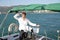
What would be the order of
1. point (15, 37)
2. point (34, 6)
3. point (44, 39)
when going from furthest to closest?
point (44, 39), point (15, 37), point (34, 6)

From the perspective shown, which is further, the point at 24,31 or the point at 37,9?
the point at 24,31

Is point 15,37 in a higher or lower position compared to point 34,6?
lower

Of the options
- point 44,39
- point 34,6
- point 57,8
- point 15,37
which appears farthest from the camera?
point 44,39

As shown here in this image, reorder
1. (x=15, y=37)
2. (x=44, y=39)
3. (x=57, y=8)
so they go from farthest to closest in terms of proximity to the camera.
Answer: (x=44, y=39) → (x=15, y=37) → (x=57, y=8)

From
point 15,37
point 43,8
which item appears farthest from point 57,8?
point 15,37

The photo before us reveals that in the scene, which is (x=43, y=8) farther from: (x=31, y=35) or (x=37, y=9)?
(x=31, y=35)

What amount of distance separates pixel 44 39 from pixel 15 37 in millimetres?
1462

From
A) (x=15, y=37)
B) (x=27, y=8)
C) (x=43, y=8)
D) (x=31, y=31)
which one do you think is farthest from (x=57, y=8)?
(x=15, y=37)

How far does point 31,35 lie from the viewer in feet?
34.4

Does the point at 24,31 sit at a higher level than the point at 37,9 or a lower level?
lower

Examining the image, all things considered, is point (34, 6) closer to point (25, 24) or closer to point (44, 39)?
point (25, 24)

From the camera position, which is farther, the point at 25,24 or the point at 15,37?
the point at 15,37

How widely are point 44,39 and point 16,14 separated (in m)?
2.95

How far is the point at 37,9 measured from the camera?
9.42 metres
